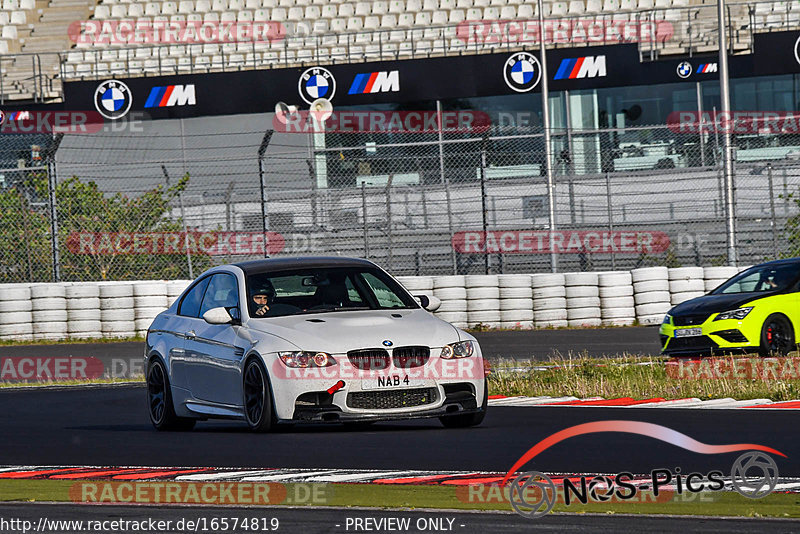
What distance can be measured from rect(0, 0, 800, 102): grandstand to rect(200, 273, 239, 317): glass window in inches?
758

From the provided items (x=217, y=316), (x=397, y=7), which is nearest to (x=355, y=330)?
(x=217, y=316)

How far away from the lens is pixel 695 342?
16.0 metres

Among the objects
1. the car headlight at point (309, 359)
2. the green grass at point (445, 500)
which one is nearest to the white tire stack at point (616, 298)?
the car headlight at point (309, 359)

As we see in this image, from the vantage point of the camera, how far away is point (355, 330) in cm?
983

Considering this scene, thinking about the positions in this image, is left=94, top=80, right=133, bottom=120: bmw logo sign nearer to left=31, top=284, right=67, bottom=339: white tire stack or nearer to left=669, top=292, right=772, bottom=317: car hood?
left=31, top=284, right=67, bottom=339: white tire stack

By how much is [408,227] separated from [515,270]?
1971mm

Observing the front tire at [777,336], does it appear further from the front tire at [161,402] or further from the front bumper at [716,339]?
the front tire at [161,402]

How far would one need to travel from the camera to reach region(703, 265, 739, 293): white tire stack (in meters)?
22.0

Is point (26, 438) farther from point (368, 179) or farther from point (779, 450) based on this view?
point (368, 179)

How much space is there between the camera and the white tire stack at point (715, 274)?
72.3 ft

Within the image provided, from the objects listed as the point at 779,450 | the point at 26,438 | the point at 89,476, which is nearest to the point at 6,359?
the point at 26,438

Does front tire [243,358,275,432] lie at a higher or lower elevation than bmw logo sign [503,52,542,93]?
lower

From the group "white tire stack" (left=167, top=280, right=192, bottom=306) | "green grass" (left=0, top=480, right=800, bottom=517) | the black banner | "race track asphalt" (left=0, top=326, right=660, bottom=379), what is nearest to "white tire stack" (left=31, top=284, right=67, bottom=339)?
"race track asphalt" (left=0, top=326, right=660, bottom=379)

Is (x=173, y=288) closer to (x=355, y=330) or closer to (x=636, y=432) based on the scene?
(x=355, y=330)
